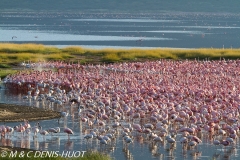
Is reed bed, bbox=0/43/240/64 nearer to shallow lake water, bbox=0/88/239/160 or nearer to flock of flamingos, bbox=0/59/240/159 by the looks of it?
flock of flamingos, bbox=0/59/240/159

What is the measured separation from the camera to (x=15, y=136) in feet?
66.1

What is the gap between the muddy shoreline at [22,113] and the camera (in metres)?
22.8

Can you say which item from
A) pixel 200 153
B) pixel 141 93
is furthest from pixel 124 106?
pixel 200 153

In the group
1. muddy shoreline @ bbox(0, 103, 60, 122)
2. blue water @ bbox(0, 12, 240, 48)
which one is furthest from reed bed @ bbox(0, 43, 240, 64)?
muddy shoreline @ bbox(0, 103, 60, 122)

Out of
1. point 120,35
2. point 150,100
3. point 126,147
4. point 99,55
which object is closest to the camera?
point 126,147

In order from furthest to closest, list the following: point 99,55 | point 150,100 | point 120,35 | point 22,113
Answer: point 120,35 → point 99,55 → point 150,100 → point 22,113

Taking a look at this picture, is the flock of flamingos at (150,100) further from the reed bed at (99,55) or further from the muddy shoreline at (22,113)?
the reed bed at (99,55)

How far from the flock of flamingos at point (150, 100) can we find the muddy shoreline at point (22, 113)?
0.77m

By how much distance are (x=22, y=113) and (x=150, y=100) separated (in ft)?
14.3

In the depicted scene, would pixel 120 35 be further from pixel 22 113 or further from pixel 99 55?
pixel 22 113

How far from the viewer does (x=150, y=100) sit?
959 inches

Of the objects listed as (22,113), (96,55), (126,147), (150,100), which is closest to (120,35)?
(96,55)

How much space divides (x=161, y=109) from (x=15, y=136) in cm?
496

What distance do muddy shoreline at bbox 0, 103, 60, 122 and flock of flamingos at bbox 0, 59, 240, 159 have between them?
2.53 feet
